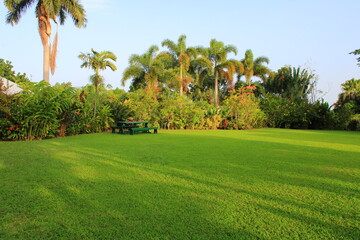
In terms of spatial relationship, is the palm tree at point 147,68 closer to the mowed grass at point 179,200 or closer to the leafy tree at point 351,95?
the leafy tree at point 351,95

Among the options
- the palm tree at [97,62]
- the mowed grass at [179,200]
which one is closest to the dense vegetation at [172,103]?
the palm tree at [97,62]

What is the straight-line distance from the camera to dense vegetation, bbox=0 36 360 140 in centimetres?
871

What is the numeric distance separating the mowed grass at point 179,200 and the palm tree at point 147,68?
21.0 meters

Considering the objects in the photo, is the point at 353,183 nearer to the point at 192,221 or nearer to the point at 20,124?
the point at 192,221

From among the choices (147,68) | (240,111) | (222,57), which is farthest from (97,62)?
(222,57)

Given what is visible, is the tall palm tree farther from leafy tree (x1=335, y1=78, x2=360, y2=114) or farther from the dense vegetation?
leafy tree (x1=335, y1=78, x2=360, y2=114)

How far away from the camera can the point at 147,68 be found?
84.8ft

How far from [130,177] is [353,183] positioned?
3313mm

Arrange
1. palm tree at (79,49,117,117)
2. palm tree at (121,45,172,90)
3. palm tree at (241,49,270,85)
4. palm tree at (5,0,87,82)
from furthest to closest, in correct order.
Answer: palm tree at (241,49,270,85)
palm tree at (121,45,172,90)
palm tree at (5,0,87,82)
palm tree at (79,49,117,117)

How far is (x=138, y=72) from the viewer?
25406 mm

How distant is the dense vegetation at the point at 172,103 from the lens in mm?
8711

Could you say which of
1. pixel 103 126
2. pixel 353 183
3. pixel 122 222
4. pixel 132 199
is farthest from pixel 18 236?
pixel 103 126

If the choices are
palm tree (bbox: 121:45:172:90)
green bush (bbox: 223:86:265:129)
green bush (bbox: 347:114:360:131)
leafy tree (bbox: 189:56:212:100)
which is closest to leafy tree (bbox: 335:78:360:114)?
green bush (bbox: 347:114:360:131)

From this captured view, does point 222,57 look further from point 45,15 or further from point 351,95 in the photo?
point 45,15
